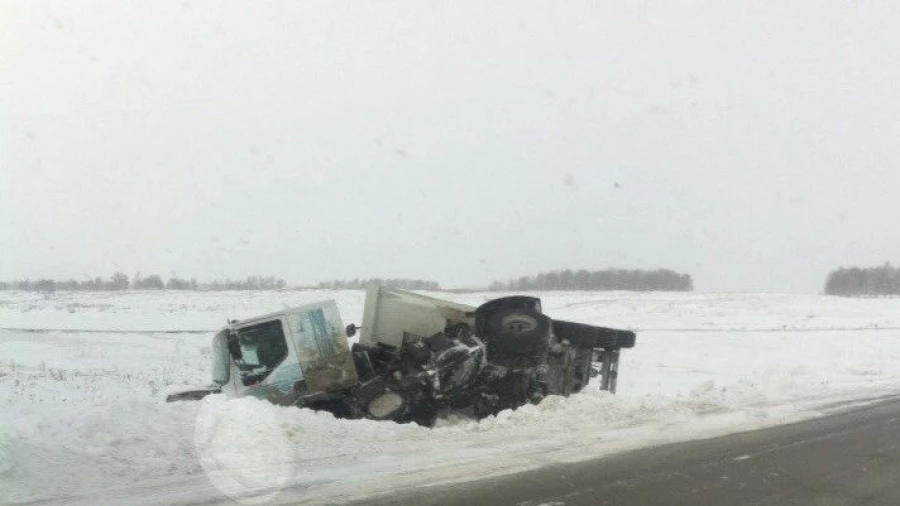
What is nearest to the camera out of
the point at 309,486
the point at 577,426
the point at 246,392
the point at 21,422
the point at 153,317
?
the point at 309,486

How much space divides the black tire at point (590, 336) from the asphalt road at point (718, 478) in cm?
224

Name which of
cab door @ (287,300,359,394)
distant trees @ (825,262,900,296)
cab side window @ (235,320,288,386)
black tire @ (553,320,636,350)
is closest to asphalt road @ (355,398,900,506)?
black tire @ (553,320,636,350)

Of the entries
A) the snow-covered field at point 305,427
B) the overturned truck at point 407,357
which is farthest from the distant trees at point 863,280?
the overturned truck at point 407,357

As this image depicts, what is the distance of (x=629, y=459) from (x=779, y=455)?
176 cm

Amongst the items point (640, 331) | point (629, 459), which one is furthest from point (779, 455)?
point (640, 331)

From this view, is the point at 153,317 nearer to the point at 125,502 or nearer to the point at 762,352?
the point at 762,352

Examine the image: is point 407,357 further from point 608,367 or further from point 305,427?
point 608,367

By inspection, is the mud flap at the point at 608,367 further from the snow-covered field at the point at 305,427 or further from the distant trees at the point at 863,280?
the distant trees at the point at 863,280

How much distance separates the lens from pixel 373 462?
805 centimetres

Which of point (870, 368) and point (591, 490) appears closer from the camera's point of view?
point (591, 490)

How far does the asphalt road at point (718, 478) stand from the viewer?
679 cm

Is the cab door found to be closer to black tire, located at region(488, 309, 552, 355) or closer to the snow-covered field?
the snow-covered field

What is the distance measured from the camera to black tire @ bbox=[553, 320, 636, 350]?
38.3 feet

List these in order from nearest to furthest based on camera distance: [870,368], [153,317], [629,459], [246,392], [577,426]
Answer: [629,459] → [246,392] → [577,426] → [870,368] → [153,317]
